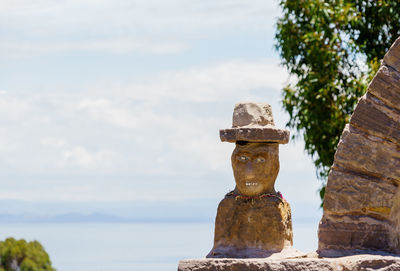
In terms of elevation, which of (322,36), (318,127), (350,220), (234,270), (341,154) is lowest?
(234,270)

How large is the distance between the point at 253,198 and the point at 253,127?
584mm

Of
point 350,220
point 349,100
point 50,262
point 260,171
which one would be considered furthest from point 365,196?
point 50,262

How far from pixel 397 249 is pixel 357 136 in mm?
969

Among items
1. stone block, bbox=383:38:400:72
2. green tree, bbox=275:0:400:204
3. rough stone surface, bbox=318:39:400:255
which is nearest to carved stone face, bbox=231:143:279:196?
rough stone surface, bbox=318:39:400:255

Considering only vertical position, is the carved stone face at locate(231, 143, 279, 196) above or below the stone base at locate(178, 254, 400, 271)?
above

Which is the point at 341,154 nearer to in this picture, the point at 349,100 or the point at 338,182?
the point at 338,182

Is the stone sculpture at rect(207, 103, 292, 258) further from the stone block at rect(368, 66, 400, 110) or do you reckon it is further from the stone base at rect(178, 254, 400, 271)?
the stone block at rect(368, 66, 400, 110)

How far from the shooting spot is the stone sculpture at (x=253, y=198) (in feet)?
22.2

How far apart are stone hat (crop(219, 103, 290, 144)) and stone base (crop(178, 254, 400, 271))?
1.02 m

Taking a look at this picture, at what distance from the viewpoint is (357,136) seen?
6.73 m

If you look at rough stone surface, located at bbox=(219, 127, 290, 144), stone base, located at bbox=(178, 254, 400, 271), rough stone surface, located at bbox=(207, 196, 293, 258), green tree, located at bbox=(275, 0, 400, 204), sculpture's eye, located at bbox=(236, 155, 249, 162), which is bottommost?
stone base, located at bbox=(178, 254, 400, 271)

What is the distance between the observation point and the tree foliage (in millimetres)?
18620

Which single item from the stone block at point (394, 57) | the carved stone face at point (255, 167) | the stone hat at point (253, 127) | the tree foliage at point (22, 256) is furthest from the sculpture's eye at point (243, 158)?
the tree foliage at point (22, 256)

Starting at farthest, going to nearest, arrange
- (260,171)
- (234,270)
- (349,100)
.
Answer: (349,100), (260,171), (234,270)
